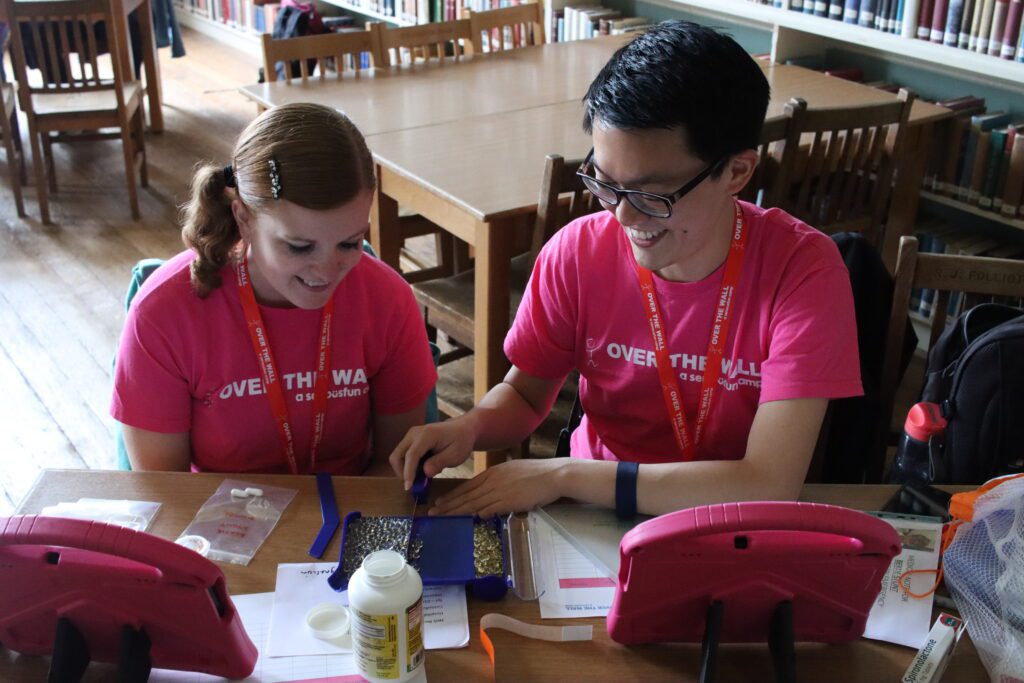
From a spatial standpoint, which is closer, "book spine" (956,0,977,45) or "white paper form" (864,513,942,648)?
"white paper form" (864,513,942,648)

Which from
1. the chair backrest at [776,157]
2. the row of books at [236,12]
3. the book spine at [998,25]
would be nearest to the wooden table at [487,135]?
the chair backrest at [776,157]

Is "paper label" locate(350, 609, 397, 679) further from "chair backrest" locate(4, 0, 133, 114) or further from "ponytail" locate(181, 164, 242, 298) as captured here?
"chair backrest" locate(4, 0, 133, 114)

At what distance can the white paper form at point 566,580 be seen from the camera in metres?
1.13

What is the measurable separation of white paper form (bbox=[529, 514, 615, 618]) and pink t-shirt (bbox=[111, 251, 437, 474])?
40cm

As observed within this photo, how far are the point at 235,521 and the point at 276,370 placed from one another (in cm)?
27

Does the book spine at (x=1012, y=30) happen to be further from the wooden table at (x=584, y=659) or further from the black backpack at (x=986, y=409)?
the wooden table at (x=584, y=659)

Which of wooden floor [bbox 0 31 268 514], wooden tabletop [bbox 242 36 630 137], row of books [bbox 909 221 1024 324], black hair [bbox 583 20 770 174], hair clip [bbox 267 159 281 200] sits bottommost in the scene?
wooden floor [bbox 0 31 268 514]

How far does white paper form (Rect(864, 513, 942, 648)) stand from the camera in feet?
3.62

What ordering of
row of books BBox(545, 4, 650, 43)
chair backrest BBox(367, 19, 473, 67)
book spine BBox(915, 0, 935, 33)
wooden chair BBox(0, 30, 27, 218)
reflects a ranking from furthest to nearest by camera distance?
wooden chair BBox(0, 30, 27, 218)
row of books BBox(545, 4, 650, 43)
chair backrest BBox(367, 19, 473, 67)
book spine BBox(915, 0, 935, 33)

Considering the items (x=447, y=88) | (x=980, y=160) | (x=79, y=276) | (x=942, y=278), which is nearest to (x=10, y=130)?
(x=79, y=276)

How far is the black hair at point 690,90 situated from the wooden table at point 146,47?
359 cm

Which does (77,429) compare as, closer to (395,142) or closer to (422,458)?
(395,142)

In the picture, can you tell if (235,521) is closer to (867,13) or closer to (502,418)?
(502,418)

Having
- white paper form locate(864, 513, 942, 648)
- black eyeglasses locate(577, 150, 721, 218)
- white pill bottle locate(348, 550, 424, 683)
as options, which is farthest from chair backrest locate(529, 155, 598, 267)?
white pill bottle locate(348, 550, 424, 683)
